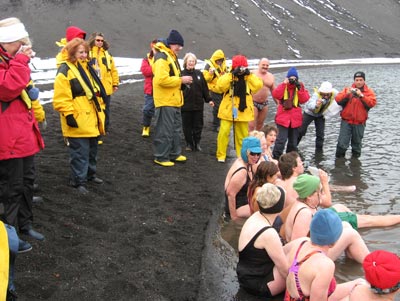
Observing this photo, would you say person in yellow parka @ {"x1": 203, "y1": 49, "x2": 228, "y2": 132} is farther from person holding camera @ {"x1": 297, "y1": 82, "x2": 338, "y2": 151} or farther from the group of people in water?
the group of people in water

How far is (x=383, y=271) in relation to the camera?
10.5ft

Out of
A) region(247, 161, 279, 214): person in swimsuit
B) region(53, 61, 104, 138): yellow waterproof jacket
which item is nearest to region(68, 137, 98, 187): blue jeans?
region(53, 61, 104, 138): yellow waterproof jacket

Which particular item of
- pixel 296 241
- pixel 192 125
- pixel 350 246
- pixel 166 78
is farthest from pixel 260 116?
pixel 296 241

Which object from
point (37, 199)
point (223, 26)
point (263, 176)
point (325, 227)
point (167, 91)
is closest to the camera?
point (325, 227)

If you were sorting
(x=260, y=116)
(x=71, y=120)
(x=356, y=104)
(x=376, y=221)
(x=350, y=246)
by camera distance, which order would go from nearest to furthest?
(x=350, y=246), (x=71, y=120), (x=376, y=221), (x=356, y=104), (x=260, y=116)

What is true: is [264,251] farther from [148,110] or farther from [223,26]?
[223,26]

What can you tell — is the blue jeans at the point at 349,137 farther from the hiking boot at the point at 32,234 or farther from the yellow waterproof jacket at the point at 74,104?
the hiking boot at the point at 32,234

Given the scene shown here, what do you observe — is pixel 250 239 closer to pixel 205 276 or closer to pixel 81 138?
pixel 205 276

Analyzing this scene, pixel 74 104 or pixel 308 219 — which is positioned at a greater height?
pixel 74 104

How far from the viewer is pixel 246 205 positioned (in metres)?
6.44

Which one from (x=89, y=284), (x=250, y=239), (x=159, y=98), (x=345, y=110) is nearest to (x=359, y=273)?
(x=250, y=239)

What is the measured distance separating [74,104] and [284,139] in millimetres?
4790

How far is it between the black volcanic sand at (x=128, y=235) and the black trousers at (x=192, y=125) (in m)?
1.23

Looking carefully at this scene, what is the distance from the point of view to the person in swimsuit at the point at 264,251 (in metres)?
4.40
